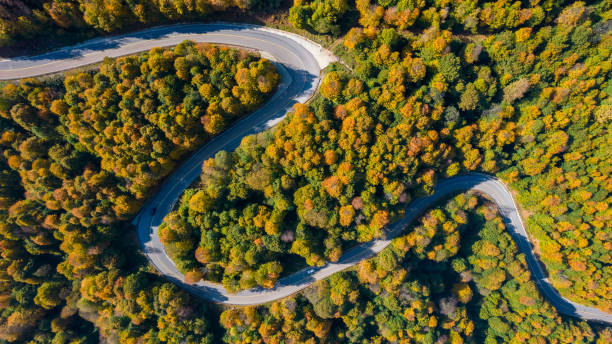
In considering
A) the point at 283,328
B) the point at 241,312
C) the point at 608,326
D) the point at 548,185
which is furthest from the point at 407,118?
the point at 608,326

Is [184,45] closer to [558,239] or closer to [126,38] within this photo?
[126,38]

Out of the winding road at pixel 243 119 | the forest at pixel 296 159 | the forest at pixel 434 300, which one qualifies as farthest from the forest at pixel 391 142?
the forest at pixel 434 300

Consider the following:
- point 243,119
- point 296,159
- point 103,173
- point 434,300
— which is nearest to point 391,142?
point 296,159

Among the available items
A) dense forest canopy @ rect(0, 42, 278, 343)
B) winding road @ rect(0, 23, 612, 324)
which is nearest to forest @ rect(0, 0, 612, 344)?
dense forest canopy @ rect(0, 42, 278, 343)

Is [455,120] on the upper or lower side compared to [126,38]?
lower

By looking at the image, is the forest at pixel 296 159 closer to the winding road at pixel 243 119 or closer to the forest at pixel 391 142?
the forest at pixel 391 142

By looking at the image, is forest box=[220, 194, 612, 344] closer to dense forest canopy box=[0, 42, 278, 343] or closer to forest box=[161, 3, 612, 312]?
forest box=[161, 3, 612, 312]
